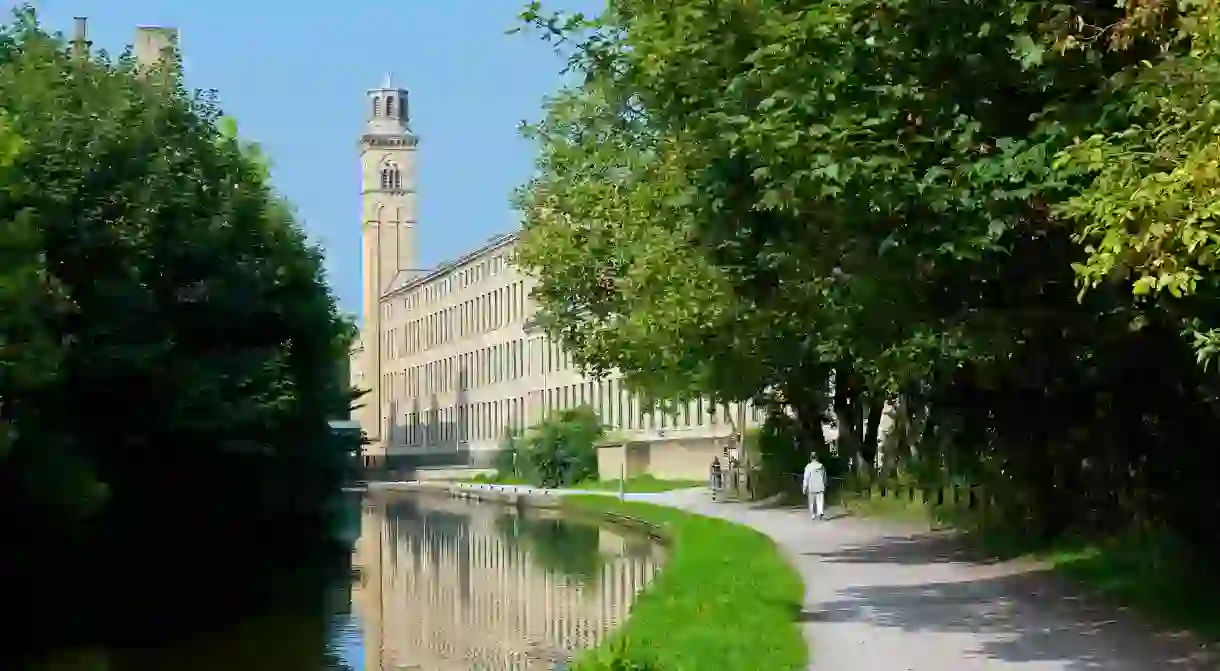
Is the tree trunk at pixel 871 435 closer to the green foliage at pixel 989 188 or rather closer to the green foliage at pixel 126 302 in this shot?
the green foliage at pixel 126 302

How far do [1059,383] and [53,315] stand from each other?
14.6 m

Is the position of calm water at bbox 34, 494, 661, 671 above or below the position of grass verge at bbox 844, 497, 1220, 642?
below

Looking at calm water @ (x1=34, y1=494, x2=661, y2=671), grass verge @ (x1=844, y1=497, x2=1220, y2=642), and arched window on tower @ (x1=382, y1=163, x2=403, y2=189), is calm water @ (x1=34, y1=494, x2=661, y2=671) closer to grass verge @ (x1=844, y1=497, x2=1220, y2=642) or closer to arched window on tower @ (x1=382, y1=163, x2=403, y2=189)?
grass verge @ (x1=844, y1=497, x2=1220, y2=642)

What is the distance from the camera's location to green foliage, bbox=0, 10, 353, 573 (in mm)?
24875

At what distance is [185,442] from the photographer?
33812mm

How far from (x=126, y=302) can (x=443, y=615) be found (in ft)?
25.0

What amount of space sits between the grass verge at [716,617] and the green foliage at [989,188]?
3252 mm

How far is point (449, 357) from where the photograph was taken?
134375mm

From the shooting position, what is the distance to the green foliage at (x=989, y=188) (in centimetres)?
1145

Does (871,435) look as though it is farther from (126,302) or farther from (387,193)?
(387,193)

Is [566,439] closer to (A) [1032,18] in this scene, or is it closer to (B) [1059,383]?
(B) [1059,383]

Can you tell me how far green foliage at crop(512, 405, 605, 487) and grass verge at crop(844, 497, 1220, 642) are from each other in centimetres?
4944

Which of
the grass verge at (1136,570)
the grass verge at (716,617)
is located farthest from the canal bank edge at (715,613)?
the grass verge at (1136,570)

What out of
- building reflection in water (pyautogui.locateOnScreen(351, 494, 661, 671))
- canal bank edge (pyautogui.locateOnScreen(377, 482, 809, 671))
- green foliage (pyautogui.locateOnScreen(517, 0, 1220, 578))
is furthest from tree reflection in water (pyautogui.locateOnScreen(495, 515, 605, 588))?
green foliage (pyautogui.locateOnScreen(517, 0, 1220, 578))
